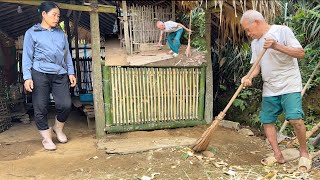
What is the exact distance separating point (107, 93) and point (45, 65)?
0.98m

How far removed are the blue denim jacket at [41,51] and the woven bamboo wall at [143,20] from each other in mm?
2780

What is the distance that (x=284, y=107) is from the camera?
A: 10.8 feet

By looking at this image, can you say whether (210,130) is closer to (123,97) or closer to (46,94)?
(123,97)

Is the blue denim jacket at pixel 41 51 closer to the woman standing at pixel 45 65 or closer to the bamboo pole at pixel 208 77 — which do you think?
the woman standing at pixel 45 65

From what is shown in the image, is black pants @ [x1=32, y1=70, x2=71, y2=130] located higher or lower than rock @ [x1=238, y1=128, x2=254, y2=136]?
higher

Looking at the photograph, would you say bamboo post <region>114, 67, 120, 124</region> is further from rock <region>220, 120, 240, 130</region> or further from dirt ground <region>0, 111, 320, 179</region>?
rock <region>220, 120, 240, 130</region>

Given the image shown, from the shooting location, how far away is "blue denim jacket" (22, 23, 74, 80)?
4.11 meters

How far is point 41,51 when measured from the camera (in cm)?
414

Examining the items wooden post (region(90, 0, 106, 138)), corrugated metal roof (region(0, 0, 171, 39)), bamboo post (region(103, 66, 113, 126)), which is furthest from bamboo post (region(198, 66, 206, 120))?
corrugated metal roof (region(0, 0, 171, 39))

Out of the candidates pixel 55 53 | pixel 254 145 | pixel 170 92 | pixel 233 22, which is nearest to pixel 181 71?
pixel 170 92

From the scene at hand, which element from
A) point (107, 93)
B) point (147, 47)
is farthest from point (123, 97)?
point (147, 47)

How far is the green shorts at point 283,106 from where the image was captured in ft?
10.4

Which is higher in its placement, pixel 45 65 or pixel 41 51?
pixel 41 51

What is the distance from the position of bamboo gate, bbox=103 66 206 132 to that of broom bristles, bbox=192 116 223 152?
4.25ft
